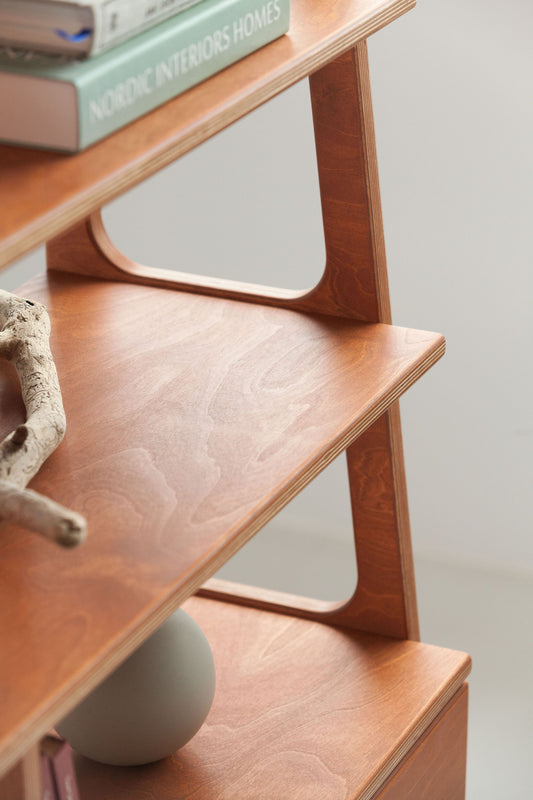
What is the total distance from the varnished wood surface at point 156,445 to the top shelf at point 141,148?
291 millimetres

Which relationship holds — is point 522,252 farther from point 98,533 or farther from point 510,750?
point 98,533

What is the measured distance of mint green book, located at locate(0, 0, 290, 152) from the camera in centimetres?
83

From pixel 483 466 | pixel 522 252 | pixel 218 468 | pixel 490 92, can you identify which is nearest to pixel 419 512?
pixel 483 466

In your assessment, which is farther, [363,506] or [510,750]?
[510,750]

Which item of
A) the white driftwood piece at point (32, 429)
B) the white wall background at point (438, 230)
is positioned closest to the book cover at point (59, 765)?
the white driftwood piece at point (32, 429)

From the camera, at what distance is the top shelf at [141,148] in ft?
2.54

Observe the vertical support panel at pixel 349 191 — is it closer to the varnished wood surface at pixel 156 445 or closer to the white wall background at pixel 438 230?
the varnished wood surface at pixel 156 445

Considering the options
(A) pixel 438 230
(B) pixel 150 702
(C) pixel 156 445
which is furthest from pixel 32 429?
(A) pixel 438 230

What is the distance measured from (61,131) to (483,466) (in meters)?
1.72

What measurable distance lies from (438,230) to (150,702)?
1.24 m

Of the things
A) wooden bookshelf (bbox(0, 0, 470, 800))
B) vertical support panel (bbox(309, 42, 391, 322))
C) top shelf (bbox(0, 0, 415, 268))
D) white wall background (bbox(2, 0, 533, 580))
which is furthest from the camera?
white wall background (bbox(2, 0, 533, 580))

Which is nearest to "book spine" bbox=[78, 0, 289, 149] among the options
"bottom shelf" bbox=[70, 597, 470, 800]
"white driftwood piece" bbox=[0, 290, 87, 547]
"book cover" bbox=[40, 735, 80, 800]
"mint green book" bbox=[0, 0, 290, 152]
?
"mint green book" bbox=[0, 0, 290, 152]

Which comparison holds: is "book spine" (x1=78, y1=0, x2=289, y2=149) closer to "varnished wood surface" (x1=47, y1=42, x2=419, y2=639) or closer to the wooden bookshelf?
the wooden bookshelf

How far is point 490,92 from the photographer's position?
216cm
